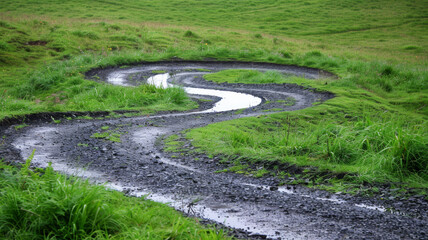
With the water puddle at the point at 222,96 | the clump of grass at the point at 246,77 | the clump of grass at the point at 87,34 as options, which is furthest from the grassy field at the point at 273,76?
the water puddle at the point at 222,96

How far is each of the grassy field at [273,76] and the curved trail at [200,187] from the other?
780mm

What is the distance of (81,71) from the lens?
25.9m

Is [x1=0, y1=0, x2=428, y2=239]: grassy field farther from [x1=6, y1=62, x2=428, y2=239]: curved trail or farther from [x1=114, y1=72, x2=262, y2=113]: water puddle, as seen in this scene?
[x1=114, y1=72, x2=262, y2=113]: water puddle

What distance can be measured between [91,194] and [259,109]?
41.7 feet

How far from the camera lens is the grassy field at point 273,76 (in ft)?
27.9

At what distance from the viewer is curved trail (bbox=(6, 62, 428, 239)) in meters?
5.86

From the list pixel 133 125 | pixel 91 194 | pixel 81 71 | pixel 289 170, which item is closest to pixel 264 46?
pixel 81 71

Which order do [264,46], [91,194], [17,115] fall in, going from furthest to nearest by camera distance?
[264,46] < [17,115] < [91,194]

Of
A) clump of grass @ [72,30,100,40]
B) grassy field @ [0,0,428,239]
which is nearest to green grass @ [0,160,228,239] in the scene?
grassy field @ [0,0,428,239]

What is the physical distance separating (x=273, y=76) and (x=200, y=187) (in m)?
18.7

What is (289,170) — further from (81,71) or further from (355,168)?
(81,71)

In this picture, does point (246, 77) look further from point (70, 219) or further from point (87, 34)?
point (70, 219)

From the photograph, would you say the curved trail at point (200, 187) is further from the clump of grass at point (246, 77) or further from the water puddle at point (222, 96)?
the clump of grass at point (246, 77)

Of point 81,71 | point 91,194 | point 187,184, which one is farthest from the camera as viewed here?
point 81,71
